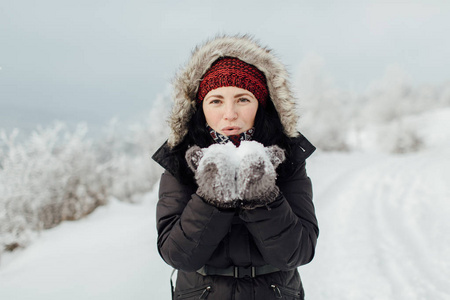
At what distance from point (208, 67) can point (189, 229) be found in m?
0.84

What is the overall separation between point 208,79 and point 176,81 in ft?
0.89

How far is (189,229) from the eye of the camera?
1.09 m

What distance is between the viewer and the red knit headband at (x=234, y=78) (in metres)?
1.31

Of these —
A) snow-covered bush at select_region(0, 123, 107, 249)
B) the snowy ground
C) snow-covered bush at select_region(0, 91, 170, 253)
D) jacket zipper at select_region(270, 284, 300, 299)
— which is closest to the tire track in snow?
the snowy ground

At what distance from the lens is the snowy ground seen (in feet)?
9.48

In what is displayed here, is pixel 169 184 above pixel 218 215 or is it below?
above

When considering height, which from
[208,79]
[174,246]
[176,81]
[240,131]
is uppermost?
[176,81]

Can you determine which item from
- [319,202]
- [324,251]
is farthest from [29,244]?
[319,202]

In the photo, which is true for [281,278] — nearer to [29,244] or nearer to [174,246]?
[174,246]

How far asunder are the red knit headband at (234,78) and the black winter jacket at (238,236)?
0.33 meters

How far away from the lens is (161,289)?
2912mm

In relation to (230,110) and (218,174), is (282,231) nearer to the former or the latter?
(218,174)

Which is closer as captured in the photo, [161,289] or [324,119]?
[161,289]

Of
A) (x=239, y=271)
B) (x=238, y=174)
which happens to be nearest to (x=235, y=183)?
(x=238, y=174)
